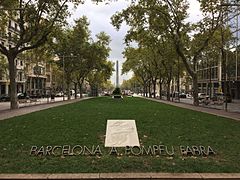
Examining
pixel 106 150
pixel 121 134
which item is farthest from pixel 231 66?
pixel 106 150

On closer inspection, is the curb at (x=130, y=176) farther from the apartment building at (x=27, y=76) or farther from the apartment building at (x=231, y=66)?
the apartment building at (x=27, y=76)

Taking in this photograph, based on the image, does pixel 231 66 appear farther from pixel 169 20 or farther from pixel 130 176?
pixel 130 176

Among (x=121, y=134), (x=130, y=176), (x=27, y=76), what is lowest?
(x=130, y=176)

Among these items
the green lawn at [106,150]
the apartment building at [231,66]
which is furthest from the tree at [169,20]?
the green lawn at [106,150]

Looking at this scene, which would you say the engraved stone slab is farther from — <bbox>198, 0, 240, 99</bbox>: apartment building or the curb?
<bbox>198, 0, 240, 99</bbox>: apartment building

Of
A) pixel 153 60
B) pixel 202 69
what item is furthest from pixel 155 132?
pixel 202 69

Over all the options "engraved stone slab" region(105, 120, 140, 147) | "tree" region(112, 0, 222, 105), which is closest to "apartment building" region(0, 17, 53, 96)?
"tree" region(112, 0, 222, 105)

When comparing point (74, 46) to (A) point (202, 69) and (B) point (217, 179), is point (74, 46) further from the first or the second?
(B) point (217, 179)

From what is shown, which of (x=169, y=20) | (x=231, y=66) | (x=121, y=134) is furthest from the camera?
(x=231, y=66)

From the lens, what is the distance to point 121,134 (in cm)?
970

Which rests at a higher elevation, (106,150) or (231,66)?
(231,66)

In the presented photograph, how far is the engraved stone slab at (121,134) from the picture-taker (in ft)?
31.1

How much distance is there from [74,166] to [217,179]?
2.97m

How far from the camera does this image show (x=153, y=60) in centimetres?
6675
